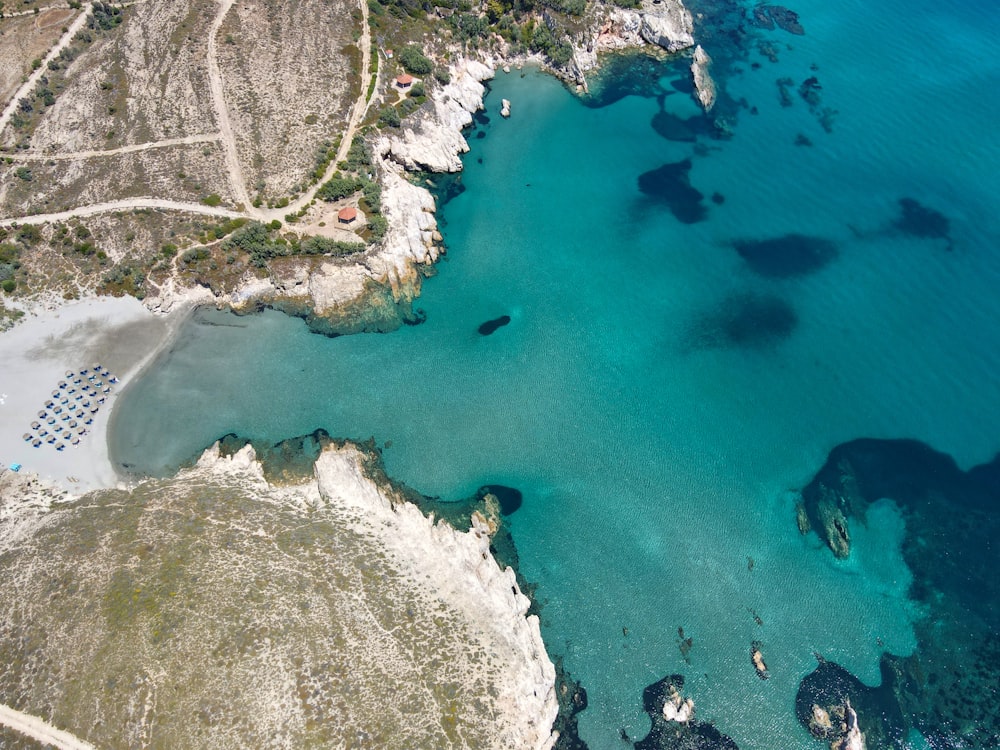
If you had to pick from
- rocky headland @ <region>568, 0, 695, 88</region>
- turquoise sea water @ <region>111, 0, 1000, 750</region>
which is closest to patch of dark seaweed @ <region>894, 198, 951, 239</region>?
turquoise sea water @ <region>111, 0, 1000, 750</region>

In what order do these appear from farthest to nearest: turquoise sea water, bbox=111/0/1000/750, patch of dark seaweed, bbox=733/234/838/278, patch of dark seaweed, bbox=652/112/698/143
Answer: patch of dark seaweed, bbox=652/112/698/143 → patch of dark seaweed, bbox=733/234/838/278 → turquoise sea water, bbox=111/0/1000/750

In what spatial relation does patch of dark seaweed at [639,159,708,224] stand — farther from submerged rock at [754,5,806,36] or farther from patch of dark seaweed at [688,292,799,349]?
submerged rock at [754,5,806,36]

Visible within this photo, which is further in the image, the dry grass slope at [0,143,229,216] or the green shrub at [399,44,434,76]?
the green shrub at [399,44,434,76]

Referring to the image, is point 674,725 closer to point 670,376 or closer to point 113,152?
point 670,376

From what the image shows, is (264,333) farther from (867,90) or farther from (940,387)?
(867,90)

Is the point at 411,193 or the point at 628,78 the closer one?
the point at 411,193

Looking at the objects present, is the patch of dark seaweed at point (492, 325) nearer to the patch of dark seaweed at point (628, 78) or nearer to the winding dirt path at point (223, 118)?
the winding dirt path at point (223, 118)

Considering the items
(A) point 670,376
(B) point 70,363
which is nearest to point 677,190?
(A) point 670,376
